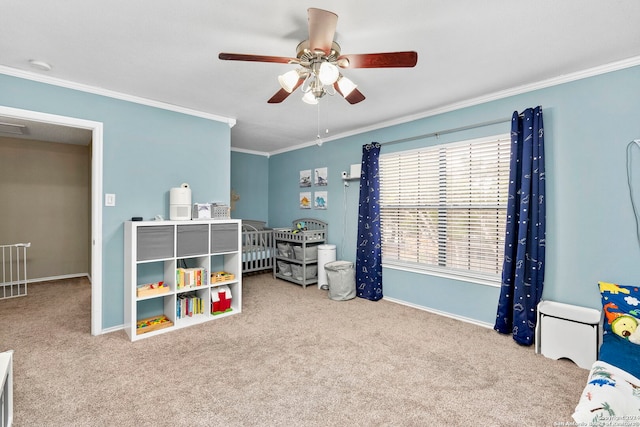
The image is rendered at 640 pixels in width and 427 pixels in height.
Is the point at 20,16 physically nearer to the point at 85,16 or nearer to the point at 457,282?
the point at 85,16

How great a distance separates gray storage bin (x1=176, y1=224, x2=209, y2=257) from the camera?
10.1ft

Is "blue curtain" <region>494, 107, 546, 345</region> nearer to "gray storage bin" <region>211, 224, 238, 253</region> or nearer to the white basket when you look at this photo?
"gray storage bin" <region>211, 224, 238, 253</region>

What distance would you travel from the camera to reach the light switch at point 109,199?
2.95 meters

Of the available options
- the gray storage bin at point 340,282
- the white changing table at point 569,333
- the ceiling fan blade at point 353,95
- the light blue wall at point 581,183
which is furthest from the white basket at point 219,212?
the white changing table at point 569,333

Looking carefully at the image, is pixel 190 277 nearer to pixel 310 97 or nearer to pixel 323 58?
pixel 310 97

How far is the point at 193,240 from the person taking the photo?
10.3 ft

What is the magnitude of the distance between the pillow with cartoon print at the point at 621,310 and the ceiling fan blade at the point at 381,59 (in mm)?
2202

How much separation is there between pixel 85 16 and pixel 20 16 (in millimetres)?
391

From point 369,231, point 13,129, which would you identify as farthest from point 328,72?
point 13,129

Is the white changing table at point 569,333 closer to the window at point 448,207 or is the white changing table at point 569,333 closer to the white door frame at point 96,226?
the window at point 448,207

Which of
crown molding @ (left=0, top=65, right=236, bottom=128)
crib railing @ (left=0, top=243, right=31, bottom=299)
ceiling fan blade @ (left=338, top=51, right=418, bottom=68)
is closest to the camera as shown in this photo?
ceiling fan blade @ (left=338, top=51, right=418, bottom=68)

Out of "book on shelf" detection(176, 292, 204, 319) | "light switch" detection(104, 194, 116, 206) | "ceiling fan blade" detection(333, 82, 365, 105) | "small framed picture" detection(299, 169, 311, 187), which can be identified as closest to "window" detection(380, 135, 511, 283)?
"small framed picture" detection(299, 169, 311, 187)

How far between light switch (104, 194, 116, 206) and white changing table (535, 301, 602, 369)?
405 cm

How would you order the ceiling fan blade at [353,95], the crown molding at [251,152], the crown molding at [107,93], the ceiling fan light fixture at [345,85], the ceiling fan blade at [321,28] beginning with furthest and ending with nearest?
the crown molding at [251,152]
the crown molding at [107,93]
the ceiling fan blade at [353,95]
the ceiling fan light fixture at [345,85]
the ceiling fan blade at [321,28]
